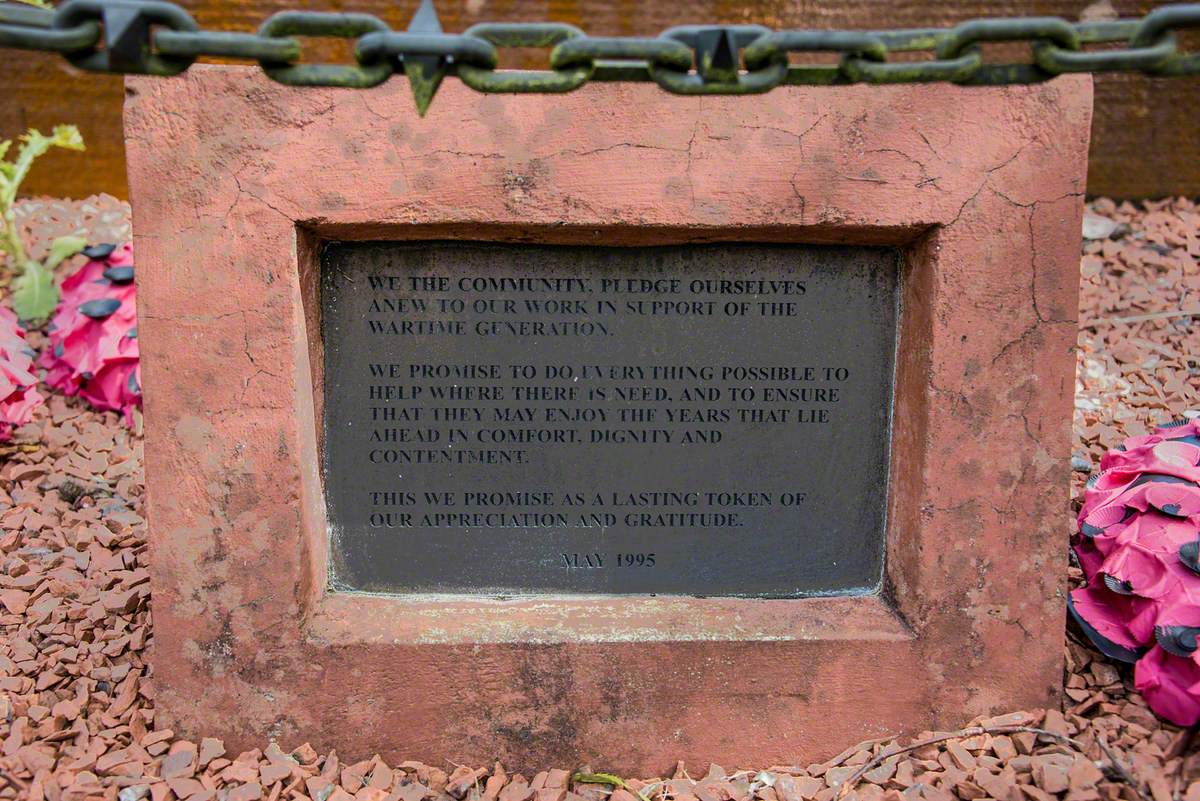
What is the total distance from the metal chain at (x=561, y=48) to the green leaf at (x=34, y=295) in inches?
116

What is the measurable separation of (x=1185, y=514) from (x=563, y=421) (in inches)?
55.3

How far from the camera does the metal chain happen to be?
125 centimetres

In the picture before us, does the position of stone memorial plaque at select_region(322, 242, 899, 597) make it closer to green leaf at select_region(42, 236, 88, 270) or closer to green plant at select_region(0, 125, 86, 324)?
green plant at select_region(0, 125, 86, 324)

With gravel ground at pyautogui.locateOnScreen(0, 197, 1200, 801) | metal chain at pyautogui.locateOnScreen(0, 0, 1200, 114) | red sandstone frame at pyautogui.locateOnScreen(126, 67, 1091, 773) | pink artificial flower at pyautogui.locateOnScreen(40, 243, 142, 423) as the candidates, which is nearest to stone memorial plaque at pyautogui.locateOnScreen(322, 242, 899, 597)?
red sandstone frame at pyautogui.locateOnScreen(126, 67, 1091, 773)

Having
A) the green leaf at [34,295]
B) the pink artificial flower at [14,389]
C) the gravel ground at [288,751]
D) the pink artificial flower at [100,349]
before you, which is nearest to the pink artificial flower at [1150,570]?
the gravel ground at [288,751]

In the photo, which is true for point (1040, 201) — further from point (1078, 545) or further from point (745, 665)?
point (745, 665)

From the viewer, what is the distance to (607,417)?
239 cm

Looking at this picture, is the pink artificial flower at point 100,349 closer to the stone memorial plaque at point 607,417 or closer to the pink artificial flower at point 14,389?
the pink artificial flower at point 14,389

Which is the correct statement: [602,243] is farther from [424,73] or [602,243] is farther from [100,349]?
[100,349]

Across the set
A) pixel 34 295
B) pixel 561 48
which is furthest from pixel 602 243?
pixel 34 295

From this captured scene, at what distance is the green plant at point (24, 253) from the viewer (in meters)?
3.89

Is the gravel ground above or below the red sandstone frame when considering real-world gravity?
below

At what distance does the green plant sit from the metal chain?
117 inches

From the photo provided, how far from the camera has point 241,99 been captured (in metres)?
2.09
